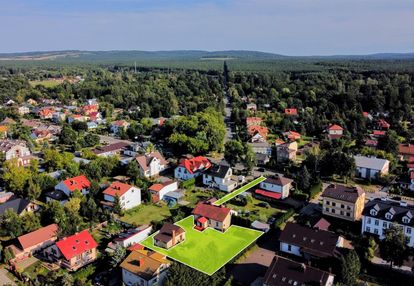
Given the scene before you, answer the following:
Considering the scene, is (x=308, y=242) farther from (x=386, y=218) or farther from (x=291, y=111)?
(x=291, y=111)

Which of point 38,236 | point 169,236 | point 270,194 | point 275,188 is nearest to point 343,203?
point 275,188

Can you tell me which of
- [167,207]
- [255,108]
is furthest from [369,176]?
[255,108]

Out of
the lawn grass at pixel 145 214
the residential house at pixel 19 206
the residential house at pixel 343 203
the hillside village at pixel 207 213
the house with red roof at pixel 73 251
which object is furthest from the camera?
the lawn grass at pixel 145 214

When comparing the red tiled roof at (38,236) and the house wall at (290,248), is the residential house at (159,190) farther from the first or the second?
the house wall at (290,248)

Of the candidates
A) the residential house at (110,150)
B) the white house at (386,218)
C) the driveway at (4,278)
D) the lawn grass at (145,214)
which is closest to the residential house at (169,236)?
the lawn grass at (145,214)

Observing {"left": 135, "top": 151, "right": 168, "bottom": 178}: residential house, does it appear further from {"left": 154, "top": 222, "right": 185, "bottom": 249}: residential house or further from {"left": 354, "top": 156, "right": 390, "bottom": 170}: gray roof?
{"left": 354, "top": 156, "right": 390, "bottom": 170}: gray roof

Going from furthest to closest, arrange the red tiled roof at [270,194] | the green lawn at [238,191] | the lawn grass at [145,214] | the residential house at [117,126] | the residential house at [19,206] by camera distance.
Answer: the residential house at [117,126] → the red tiled roof at [270,194] → the green lawn at [238,191] → the lawn grass at [145,214] → the residential house at [19,206]

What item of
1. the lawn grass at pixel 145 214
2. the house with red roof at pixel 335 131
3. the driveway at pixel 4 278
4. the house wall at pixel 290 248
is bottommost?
the driveway at pixel 4 278

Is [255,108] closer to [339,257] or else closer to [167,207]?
[167,207]
